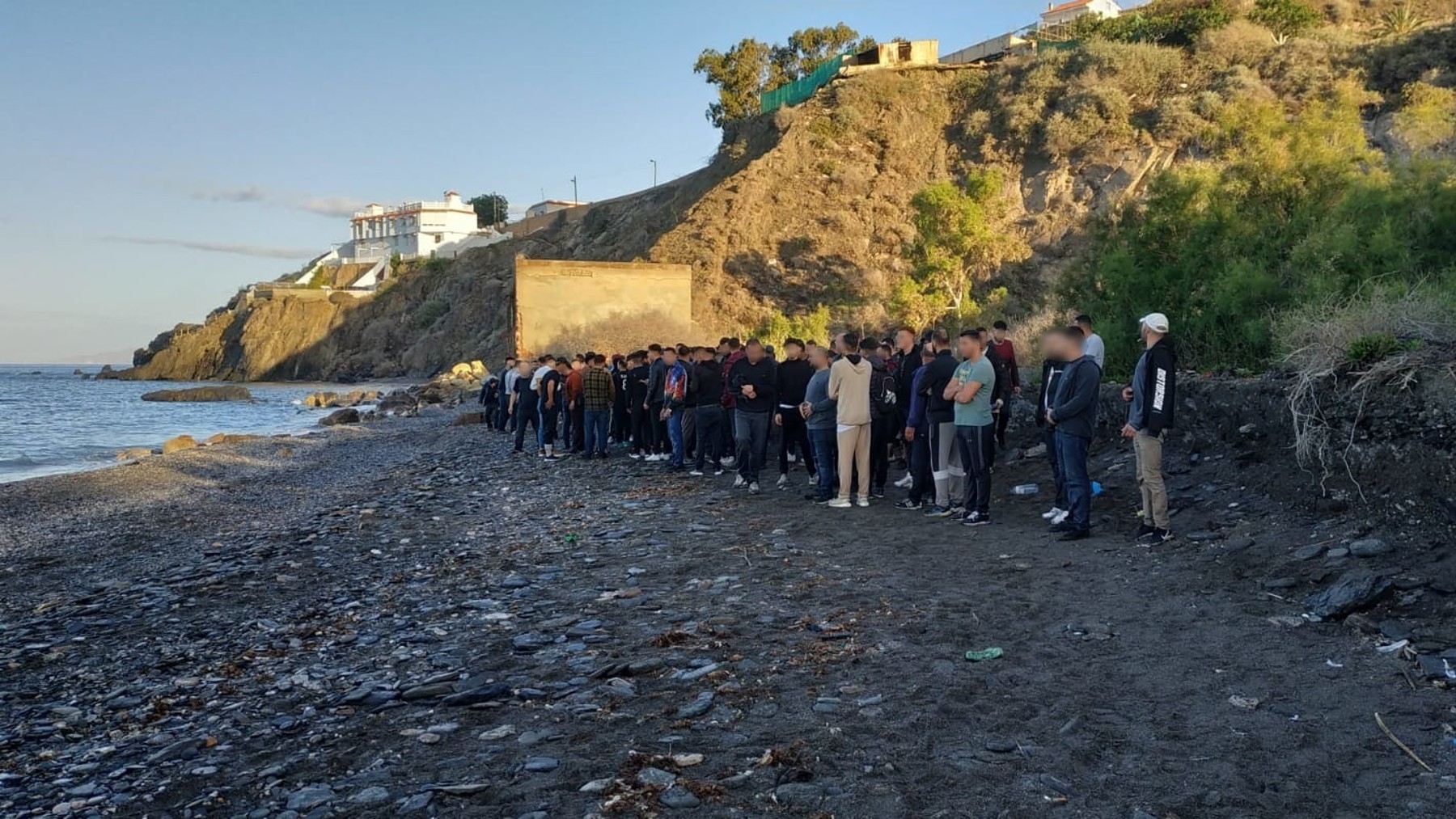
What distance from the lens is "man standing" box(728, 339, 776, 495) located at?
12.2 meters

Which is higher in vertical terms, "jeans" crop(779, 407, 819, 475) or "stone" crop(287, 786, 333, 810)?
"jeans" crop(779, 407, 819, 475)

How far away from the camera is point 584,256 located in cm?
5869

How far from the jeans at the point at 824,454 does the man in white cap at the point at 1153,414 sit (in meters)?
3.76

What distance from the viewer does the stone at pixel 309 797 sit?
152 inches

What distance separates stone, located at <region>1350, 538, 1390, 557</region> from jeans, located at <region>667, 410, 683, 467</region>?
9.39 m

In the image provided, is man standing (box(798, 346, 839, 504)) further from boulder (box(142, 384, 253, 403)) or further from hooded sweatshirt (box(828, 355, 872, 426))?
boulder (box(142, 384, 253, 403))

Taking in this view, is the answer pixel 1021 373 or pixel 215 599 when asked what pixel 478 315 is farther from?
pixel 215 599

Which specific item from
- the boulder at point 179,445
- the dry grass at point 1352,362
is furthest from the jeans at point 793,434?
the boulder at point 179,445

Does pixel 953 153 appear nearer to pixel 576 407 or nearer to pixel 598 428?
pixel 576 407

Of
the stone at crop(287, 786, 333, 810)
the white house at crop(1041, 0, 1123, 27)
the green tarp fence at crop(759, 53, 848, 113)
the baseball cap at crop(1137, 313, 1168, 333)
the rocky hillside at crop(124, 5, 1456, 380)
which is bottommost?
the stone at crop(287, 786, 333, 810)

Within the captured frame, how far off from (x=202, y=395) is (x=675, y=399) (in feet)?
167

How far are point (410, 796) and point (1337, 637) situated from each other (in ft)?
16.5

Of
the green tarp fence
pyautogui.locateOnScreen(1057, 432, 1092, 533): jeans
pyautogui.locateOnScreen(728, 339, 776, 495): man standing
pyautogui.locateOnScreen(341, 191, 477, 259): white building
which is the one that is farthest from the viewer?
pyautogui.locateOnScreen(341, 191, 477, 259): white building

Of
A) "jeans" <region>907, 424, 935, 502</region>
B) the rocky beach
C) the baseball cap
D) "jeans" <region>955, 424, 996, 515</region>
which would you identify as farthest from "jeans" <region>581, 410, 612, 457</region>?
the baseball cap
